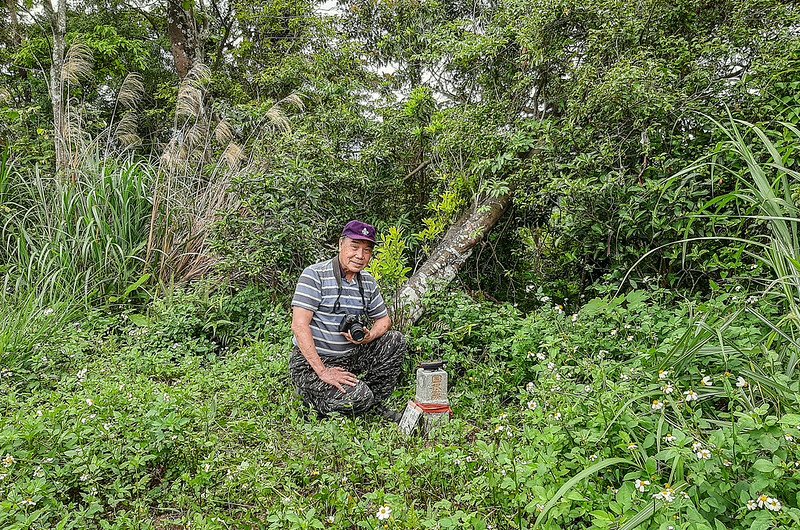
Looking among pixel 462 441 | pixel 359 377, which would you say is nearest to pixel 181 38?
pixel 359 377

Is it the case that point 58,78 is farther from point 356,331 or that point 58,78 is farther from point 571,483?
point 571,483

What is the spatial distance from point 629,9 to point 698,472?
3327mm

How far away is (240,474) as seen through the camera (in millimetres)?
2033

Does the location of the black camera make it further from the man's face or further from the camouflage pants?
the man's face

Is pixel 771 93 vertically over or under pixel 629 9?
under

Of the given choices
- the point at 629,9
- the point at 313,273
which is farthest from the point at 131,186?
the point at 629,9

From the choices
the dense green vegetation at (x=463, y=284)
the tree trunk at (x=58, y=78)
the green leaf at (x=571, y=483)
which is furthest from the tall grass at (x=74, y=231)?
the green leaf at (x=571, y=483)

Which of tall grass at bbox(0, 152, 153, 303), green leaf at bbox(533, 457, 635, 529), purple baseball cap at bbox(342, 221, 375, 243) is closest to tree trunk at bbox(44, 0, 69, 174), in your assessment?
tall grass at bbox(0, 152, 153, 303)

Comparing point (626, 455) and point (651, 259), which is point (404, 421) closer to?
point (626, 455)

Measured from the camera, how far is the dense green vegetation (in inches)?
70.4

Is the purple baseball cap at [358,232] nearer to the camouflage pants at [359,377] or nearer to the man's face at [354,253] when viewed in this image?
the man's face at [354,253]

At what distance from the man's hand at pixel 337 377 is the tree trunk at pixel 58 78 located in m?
4.03

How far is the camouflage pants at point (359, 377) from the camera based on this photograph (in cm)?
271

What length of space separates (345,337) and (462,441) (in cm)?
91
